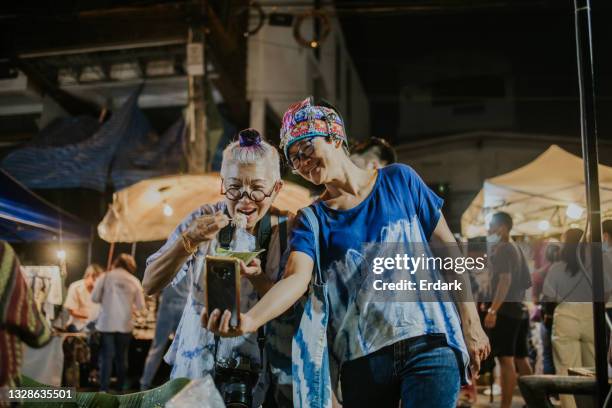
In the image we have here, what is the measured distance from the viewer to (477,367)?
6.66 ft

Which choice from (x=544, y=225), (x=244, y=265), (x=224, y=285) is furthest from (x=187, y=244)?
(x=544, y=225)

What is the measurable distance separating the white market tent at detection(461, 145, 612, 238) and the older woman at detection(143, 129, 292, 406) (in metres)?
3.92

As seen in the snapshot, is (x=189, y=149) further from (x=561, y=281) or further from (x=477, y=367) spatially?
(x=477, y=367)

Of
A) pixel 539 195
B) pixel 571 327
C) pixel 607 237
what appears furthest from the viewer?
pixel 539 195

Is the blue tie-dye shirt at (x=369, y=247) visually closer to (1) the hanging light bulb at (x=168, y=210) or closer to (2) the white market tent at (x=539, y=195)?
(1) the hanging light bulb at (x=168, y=210)

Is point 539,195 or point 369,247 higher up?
point 539,195

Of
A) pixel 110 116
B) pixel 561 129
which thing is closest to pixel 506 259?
pixel 110 116

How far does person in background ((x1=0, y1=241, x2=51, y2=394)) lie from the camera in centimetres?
164

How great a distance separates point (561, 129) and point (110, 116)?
9.60 m

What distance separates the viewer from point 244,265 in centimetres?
199

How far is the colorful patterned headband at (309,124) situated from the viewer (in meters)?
2.12

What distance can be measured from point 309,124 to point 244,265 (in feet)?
2.01

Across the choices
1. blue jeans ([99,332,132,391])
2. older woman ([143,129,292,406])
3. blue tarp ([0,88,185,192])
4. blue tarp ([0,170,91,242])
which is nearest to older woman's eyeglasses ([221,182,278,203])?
older woman ([143,129,292,406])

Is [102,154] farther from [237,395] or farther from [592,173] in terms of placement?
[592,173]
